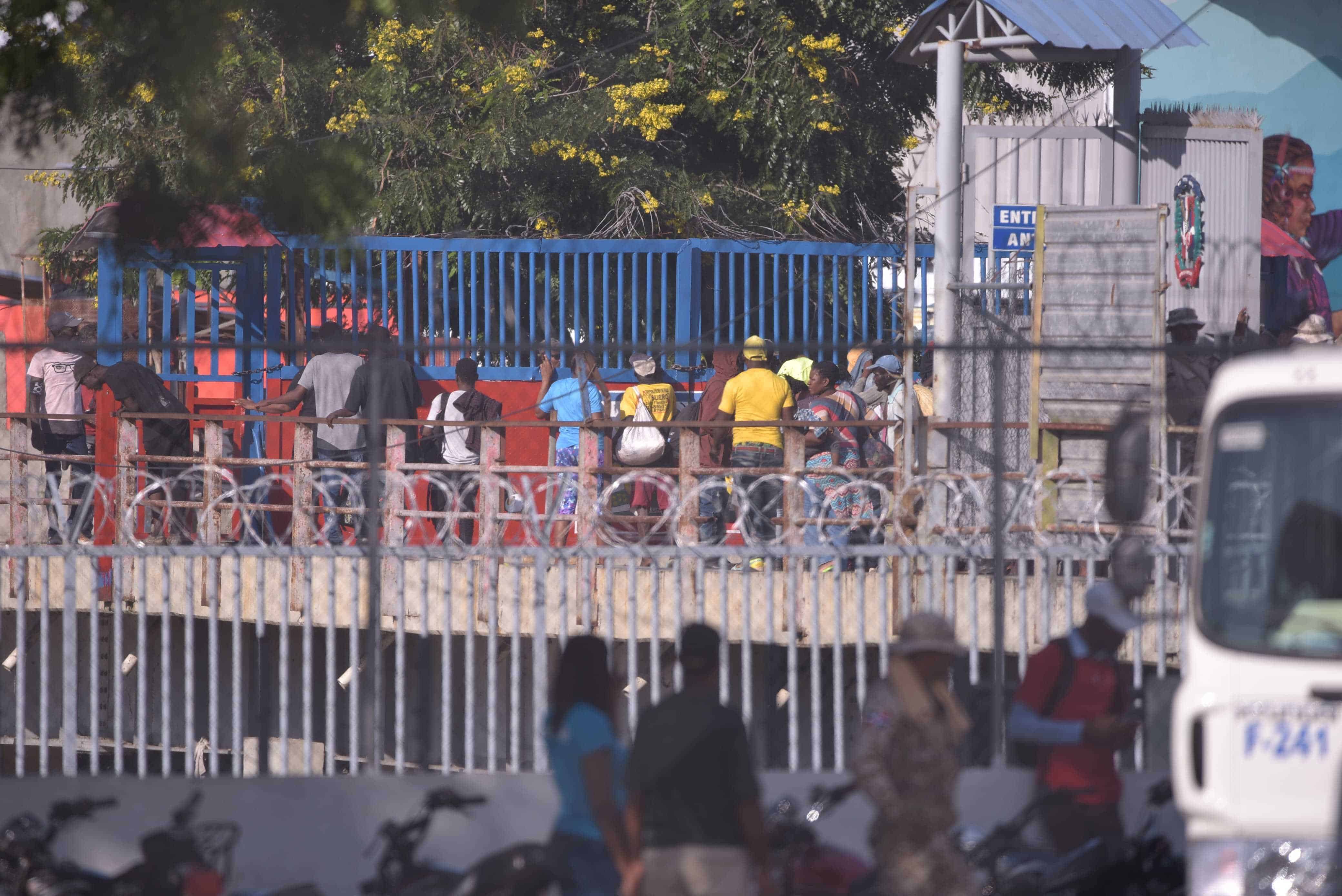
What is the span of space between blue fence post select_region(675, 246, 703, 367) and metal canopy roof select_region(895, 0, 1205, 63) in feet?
9.83

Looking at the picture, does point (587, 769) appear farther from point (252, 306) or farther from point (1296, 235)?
point (1296, 235)

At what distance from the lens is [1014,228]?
35.7ft

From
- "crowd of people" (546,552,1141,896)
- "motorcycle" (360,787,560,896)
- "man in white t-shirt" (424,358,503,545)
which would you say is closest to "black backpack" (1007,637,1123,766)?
"crowd of people" (546,552,1141,896)

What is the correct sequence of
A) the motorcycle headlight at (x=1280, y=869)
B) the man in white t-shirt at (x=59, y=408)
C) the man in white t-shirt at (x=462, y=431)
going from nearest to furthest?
1. the motorcycle headlight at (x=1280, y=869)
2. the man in white t-shirt at (x=462, y=431)
3. the man in white t-shirt at (x=59, y=408)

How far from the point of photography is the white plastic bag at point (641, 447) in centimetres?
930

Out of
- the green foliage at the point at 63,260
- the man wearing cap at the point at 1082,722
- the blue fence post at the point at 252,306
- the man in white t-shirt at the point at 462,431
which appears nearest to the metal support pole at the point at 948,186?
the man in white t-shirt at the point at 462,431

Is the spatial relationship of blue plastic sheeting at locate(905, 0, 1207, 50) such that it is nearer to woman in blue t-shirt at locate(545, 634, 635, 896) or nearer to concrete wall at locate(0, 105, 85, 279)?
woman in blue t-shirt at locate(545, 634, 635, 896)

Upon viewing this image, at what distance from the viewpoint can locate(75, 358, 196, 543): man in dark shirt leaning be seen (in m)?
9.68

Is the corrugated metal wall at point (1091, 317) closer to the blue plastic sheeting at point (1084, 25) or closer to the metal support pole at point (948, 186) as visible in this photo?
the metal support pole at point (948, 186)

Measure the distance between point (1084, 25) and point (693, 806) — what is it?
25.8ft

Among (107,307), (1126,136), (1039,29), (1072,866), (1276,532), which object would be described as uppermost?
(1039,29)

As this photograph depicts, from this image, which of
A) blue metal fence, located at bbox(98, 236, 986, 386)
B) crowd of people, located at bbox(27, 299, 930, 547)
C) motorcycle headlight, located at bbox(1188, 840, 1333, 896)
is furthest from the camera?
blue metal fence, located at bbox(98, 236, 986, 386)

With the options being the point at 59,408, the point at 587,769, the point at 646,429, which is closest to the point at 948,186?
the point at 646,429

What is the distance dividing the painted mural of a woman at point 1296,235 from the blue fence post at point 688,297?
4.95 m
